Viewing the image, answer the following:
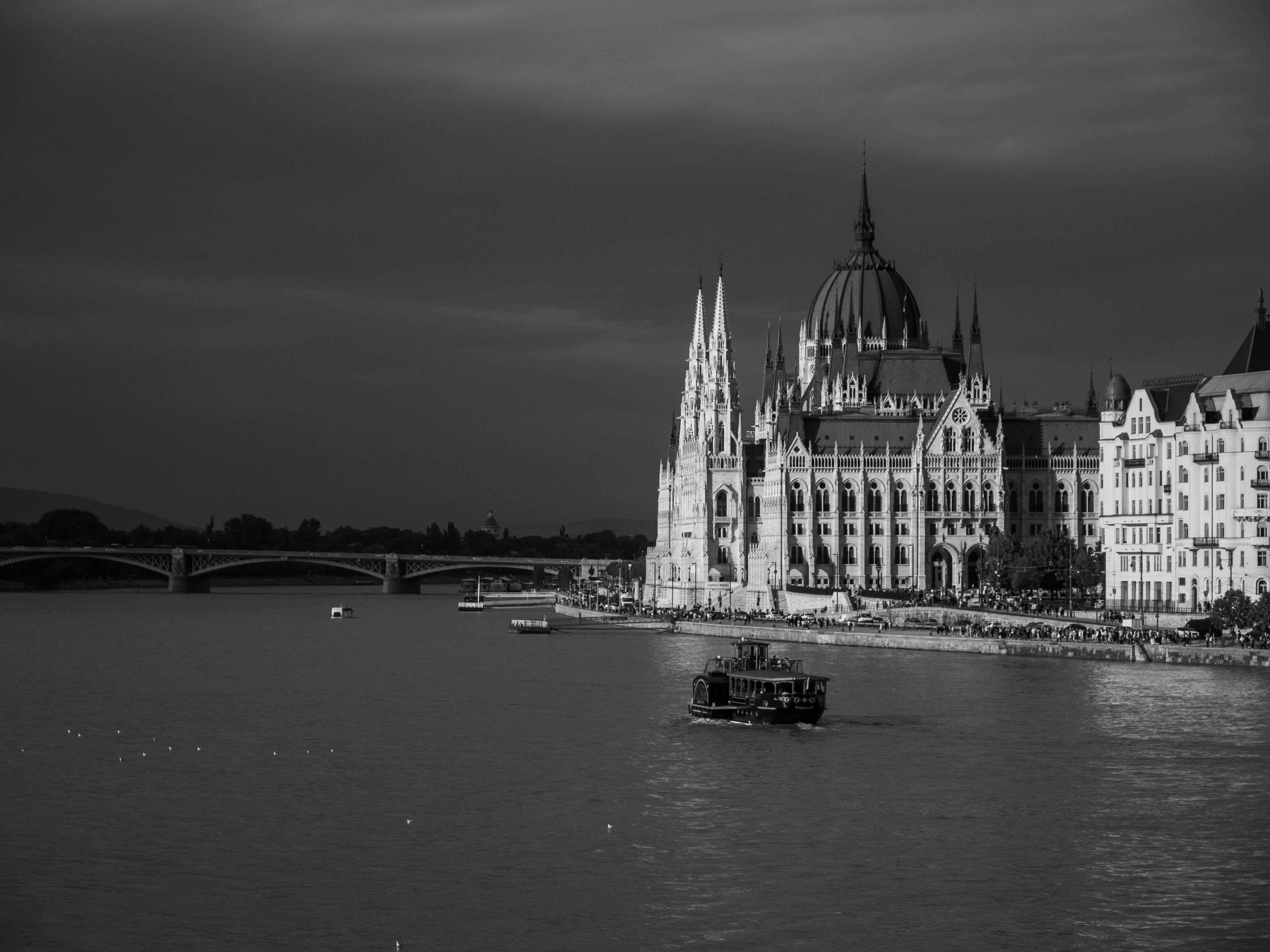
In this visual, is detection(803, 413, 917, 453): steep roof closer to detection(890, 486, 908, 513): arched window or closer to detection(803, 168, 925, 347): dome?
detection(890, 486, 908, 513): arched window

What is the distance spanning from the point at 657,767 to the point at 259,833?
1394 centimetres

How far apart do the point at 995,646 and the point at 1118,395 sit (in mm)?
23775

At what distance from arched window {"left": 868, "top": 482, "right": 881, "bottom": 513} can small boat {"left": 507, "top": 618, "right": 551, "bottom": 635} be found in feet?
84.7

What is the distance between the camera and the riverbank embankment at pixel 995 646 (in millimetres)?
84250

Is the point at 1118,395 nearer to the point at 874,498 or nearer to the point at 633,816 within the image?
the point at 874,498

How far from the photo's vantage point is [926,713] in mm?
69875

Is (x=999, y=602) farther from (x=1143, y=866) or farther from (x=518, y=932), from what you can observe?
(x=518, y=932)

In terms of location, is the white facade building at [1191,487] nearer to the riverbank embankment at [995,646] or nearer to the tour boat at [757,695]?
the riverbank embankment at [995,646]

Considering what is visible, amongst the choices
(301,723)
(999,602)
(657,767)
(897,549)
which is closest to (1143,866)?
(657,767)

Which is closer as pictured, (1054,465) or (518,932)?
(518,932)

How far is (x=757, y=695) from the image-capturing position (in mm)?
67188

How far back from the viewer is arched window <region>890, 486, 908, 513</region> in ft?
471

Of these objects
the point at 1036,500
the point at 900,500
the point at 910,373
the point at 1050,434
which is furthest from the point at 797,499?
the point at 910,373

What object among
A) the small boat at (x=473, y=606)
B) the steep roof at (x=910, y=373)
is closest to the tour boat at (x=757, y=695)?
the steep roof at (x=910, y=373)
